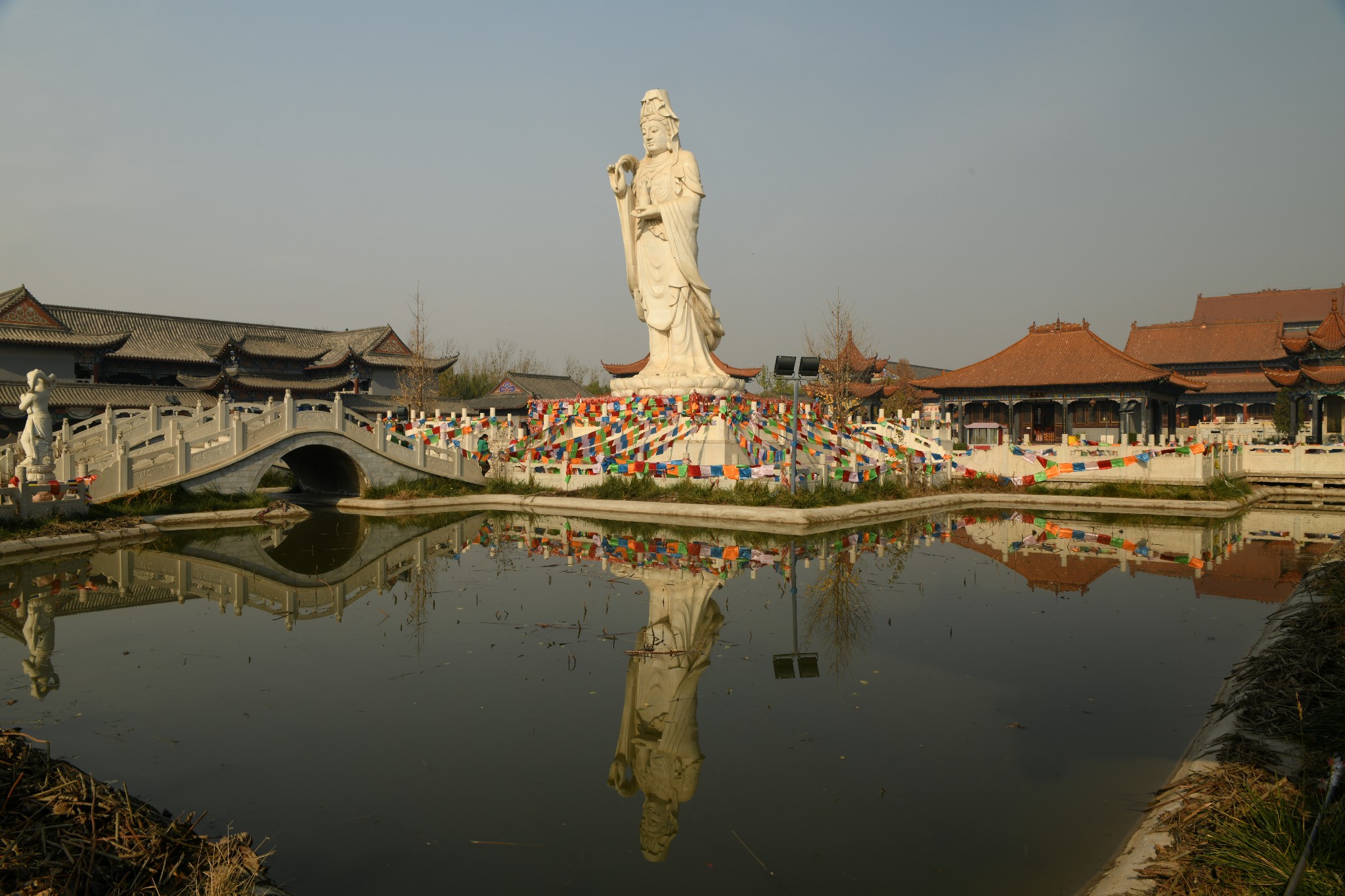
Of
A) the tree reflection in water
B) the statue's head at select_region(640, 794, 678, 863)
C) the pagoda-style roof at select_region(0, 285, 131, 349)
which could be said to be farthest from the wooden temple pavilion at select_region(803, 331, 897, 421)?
the statue's head at select_region(640, 794, 678, 863)

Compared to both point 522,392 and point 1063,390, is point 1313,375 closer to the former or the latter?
point 1063,390

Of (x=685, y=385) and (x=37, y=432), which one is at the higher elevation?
(x=685, y=385)

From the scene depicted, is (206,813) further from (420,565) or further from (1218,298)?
(1218,298)

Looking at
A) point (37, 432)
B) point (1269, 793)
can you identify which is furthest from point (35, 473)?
point (1269, 793)

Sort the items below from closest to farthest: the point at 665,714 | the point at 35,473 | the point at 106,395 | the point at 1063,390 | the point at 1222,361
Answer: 1. the point at 665,714
2. the point at 35,473
3. the point at 106,395
4. the point at 1063,390
5. the point at 1222,361

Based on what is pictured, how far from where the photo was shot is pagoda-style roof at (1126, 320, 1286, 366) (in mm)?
38281

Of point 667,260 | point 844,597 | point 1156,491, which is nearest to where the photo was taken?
point 844,597

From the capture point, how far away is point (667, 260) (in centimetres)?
2083

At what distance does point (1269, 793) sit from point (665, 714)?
11.8 feet

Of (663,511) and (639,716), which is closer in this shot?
(639,716)

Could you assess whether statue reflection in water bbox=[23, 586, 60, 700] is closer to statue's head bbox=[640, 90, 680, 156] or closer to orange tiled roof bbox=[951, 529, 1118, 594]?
orange tiled roof bbox=[951, 529, 1118, 594]

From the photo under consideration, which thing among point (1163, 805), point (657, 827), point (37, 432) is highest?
point (37, 432)

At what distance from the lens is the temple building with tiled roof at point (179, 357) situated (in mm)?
27812

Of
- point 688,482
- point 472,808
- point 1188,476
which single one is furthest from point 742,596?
point 1188,476
